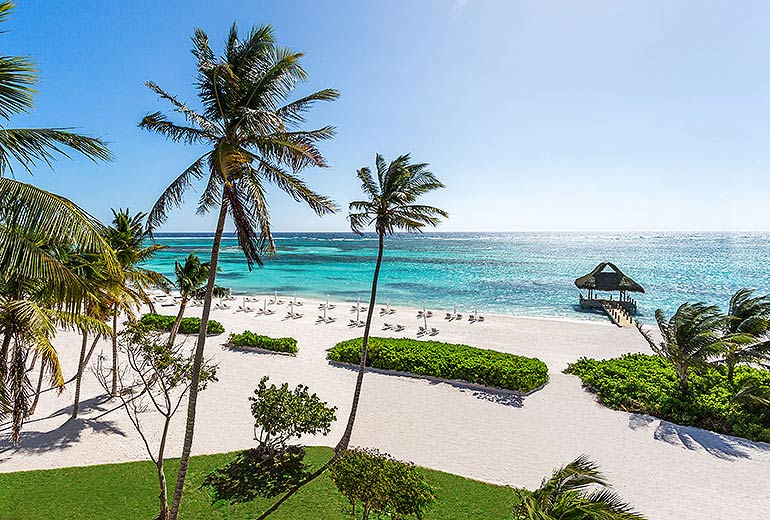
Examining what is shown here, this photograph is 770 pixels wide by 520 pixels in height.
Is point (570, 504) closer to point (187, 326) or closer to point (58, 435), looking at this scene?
point (58, 435)

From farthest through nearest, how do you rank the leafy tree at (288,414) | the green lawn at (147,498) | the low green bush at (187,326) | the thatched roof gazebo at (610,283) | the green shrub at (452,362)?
the thatched roof gazebo at (610,283), the low green bush at (187,326), the green shrub at (452,362), the leafy tree at (288,414), the green lawn at (147,498)

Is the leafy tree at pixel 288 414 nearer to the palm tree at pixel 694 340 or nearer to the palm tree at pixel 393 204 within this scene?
the palm tree at pixel 393 204

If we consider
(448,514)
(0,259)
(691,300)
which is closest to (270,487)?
(448,514)

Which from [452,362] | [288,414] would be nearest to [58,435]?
[288,414]

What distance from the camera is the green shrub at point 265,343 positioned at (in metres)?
19.7

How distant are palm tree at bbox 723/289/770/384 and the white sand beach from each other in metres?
3.33

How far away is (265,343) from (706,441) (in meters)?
17.0

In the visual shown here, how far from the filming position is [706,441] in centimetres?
1163

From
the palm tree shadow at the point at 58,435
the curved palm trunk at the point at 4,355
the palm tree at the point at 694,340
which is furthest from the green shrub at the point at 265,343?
the palm tree at the point at 694,340

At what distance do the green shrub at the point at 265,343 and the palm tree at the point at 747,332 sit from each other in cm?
1676

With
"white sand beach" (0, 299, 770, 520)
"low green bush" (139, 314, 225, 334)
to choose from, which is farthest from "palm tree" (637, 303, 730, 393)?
"low green bush" (139, 314, 225, 334)

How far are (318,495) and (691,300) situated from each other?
46891 mm

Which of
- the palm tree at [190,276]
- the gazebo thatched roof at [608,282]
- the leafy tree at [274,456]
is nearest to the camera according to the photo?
the leafy tree at [274,456]

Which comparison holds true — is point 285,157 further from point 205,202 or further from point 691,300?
point 691,300
